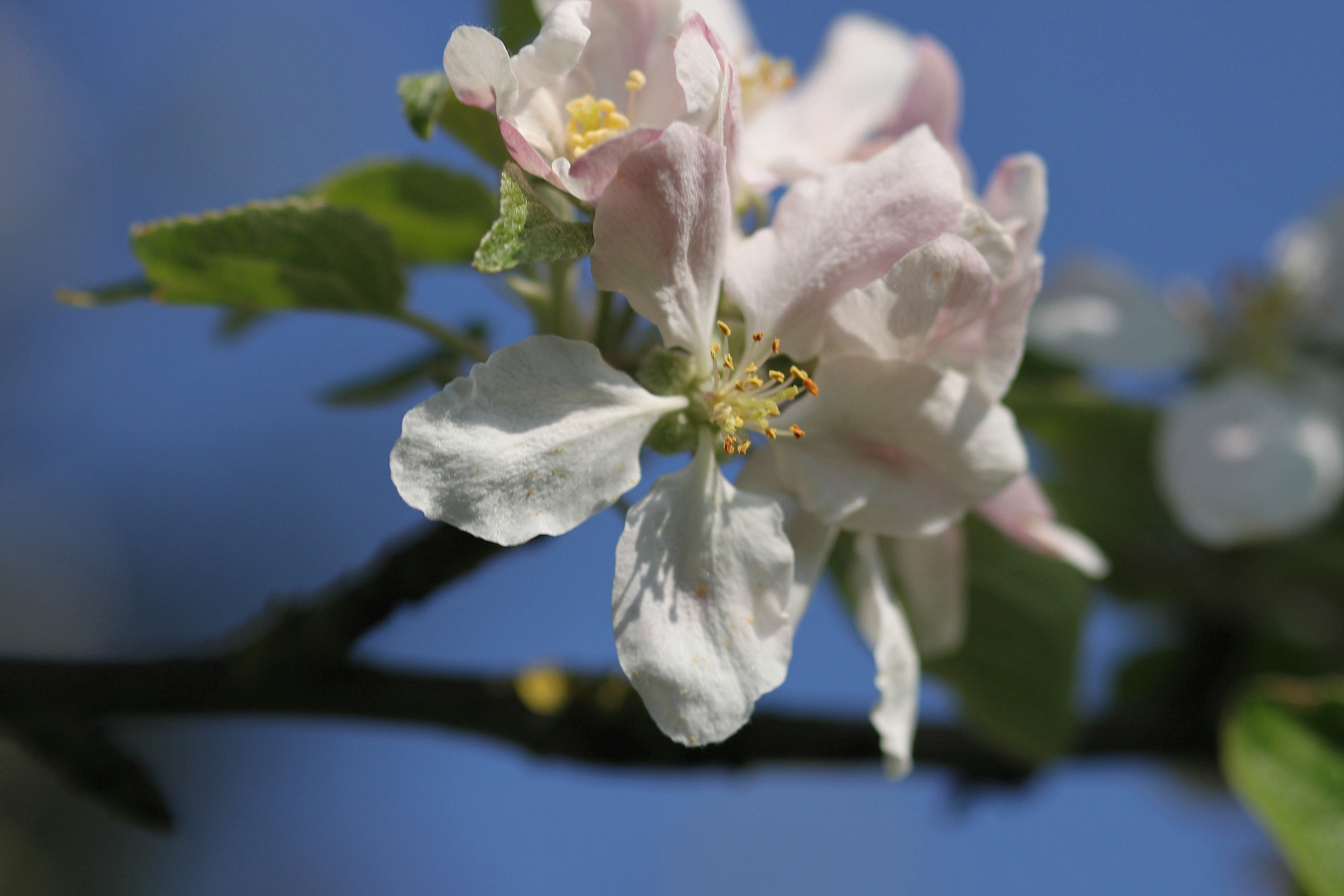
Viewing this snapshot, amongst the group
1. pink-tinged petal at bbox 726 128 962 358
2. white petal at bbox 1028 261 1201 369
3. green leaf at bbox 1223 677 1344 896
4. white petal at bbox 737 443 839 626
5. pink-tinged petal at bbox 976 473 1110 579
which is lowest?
green leaf at bbox 1223 677 1344 896

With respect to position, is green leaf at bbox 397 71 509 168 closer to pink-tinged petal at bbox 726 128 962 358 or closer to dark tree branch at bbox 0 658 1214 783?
pink-tinged petal at bbox 726 128 962 358

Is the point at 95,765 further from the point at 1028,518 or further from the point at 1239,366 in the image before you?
the point at 1239,366

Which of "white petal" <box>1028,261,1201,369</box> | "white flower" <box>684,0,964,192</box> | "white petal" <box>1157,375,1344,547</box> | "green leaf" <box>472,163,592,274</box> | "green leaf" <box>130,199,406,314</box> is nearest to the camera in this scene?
"green leaf" <box>472,163,592,274</box>

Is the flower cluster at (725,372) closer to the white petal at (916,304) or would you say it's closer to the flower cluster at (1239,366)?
the white petal at (916,304)

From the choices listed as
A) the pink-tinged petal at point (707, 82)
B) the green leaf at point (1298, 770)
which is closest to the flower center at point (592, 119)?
the pink-tinged petal at point (707, 82)

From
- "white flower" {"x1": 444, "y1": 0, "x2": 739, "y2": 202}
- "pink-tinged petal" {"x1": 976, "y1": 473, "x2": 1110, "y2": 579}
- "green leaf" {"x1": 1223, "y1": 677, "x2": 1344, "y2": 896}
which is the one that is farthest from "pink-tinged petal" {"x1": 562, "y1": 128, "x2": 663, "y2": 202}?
"green leaf" {"x1": 1223, "y1": 677, "x2": 1344, "y2": 896}

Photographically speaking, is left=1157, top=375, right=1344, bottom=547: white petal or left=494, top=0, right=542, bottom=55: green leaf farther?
left=1157, top=375, right=1344, bottom=547: white petal

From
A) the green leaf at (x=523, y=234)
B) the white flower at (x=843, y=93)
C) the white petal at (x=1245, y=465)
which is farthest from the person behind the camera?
the white petal at (x=1245, y=465)
